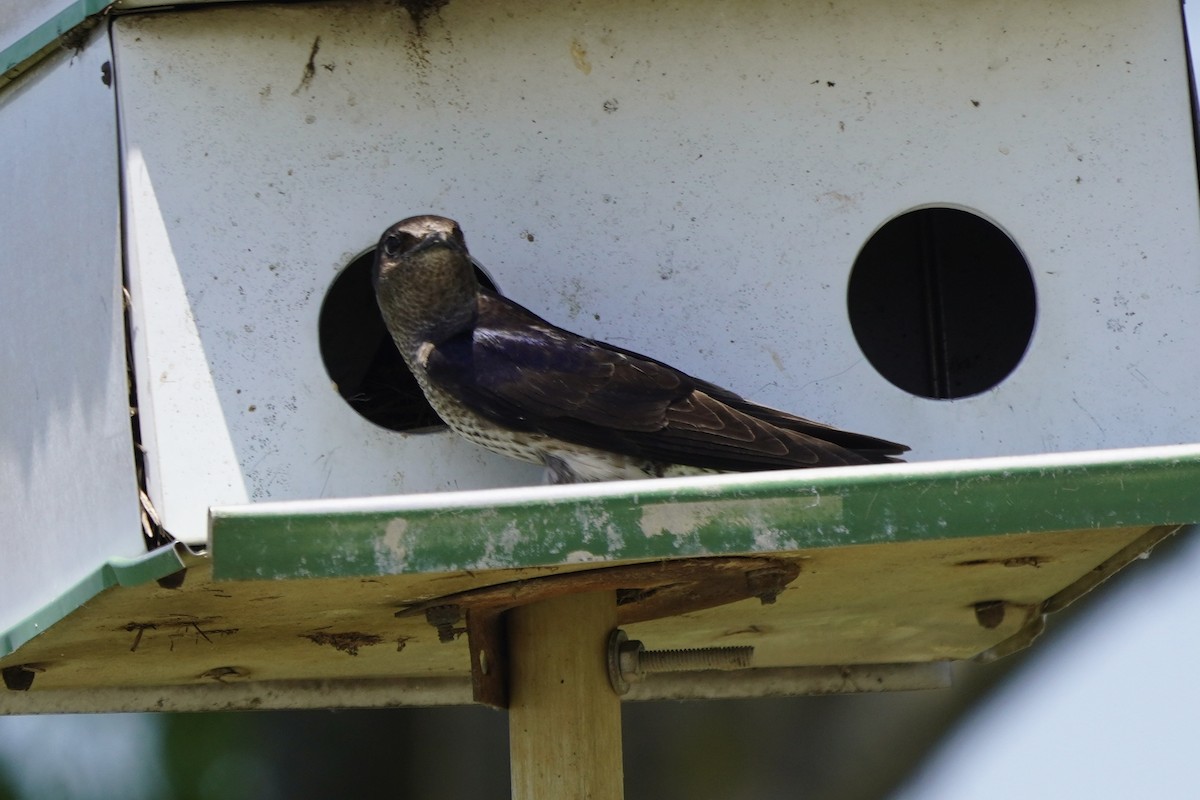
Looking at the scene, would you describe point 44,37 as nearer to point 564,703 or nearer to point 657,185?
point 657,185

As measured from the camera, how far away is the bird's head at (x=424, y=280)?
342 centimetres

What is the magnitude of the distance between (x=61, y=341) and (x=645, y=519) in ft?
4.11

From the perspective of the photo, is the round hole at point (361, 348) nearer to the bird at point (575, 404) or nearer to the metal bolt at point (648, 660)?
the bird at point (575, 404)

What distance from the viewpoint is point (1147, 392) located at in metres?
3.51

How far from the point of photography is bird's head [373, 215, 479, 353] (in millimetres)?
3416

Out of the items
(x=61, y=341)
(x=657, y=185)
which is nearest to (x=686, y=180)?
(x=657, y=185)

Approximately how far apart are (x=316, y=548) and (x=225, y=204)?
0.99 m

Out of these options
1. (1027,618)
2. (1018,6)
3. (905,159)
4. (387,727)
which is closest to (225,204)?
(905,159)

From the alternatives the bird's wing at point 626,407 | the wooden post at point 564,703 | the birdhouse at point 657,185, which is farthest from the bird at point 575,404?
the wooden post at point 564,703

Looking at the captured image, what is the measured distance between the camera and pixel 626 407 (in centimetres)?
331

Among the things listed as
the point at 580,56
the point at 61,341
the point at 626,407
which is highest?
the point at 580,56

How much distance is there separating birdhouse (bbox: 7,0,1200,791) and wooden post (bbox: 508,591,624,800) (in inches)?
10.4

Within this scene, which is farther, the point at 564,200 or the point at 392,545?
the point at 564,200

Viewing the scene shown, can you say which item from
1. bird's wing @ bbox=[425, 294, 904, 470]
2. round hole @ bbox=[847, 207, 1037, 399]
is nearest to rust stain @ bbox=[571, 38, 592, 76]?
bird's wing @ bbox=[425, 294, 904, 470]
